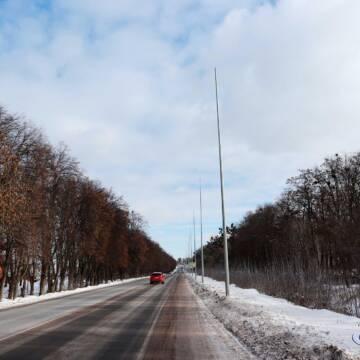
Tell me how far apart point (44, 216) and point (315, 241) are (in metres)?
41.6

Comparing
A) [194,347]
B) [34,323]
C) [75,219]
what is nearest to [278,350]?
[194,347]

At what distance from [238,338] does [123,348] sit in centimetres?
315

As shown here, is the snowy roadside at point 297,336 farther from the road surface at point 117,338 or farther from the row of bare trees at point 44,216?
the row of bare trees at point 44,216

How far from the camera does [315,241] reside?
66.6 metres

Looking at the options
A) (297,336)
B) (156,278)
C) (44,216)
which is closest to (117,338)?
(297,336)

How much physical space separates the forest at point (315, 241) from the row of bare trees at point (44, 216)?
53.8ft

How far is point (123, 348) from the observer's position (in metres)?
11.0

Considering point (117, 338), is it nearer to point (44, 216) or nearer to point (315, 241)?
point (44, 216)

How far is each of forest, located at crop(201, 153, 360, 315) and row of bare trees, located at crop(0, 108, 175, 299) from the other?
1638cm

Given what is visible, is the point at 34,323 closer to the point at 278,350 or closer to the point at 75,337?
the point at 75,337

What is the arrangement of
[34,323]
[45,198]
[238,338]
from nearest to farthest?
[238,338], [34,323], [45,198]

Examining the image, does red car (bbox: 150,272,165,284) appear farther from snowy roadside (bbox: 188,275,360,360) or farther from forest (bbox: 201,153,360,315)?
snowy roadside (bbox: 188,275,360,360)

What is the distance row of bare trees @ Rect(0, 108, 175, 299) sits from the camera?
2750cm

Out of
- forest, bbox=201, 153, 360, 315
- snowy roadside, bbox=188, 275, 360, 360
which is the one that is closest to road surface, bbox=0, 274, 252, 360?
snowy roadside, bbox=188, 275, 360, 360
